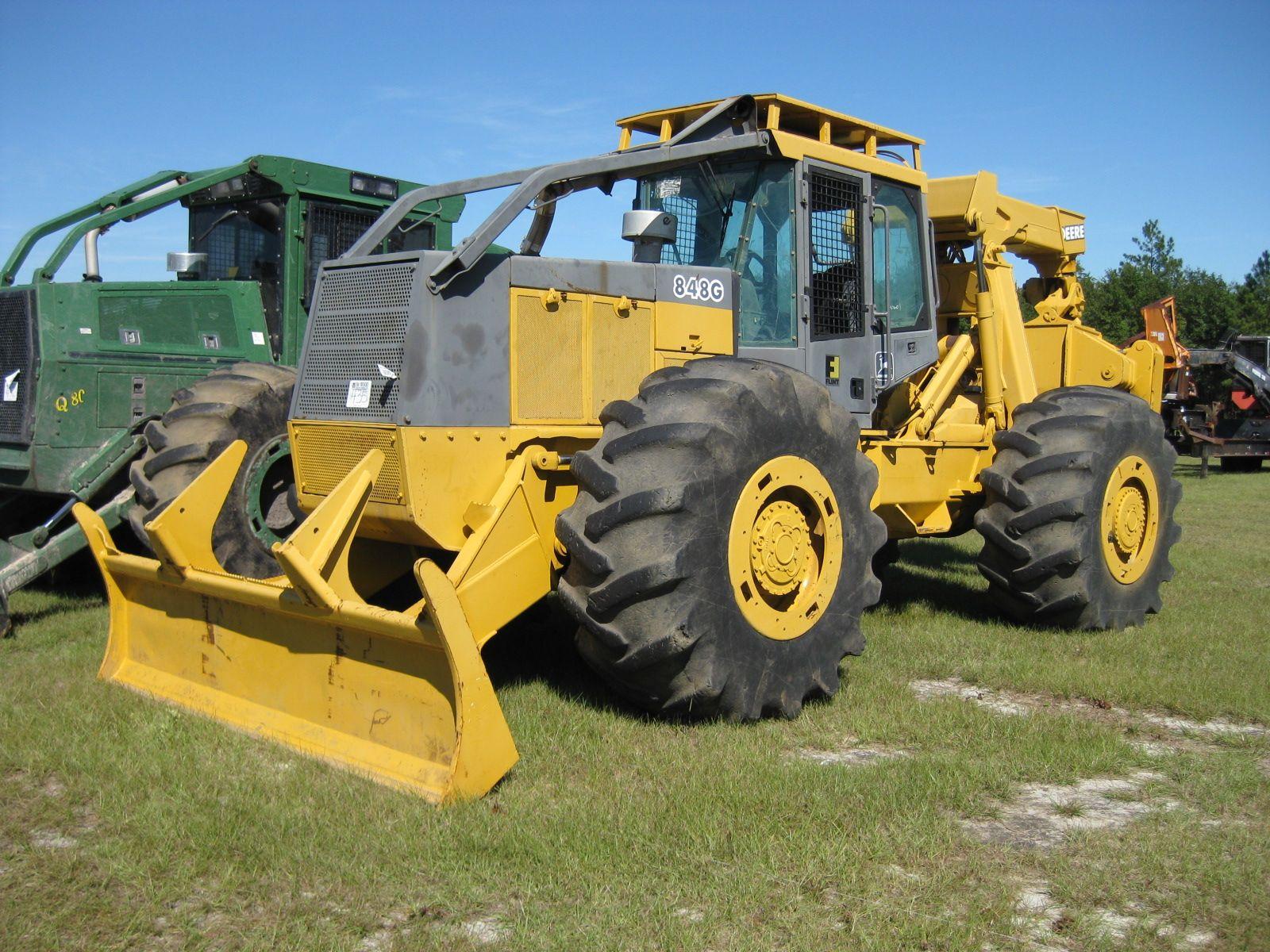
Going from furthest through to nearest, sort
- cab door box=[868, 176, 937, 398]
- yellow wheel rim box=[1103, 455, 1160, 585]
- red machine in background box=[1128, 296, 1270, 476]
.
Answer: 1. red machine in background box=[1128, 296, 1270, 476]
2. yellow wheel rim box=[1103, 455, 1160, 585]
3. cab door box=[868, 176, 937, 398]

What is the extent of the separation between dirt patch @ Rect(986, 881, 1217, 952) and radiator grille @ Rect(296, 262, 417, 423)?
3.42 m

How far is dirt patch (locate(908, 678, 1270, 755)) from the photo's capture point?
5852mm

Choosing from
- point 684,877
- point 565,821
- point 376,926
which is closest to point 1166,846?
point 684,877

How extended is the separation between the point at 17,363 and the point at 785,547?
6207 mm

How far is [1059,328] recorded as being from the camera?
10.3m

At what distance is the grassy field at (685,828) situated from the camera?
12.3ft

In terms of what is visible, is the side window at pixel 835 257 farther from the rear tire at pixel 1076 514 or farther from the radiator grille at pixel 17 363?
the radiator grille at pixel 17 363

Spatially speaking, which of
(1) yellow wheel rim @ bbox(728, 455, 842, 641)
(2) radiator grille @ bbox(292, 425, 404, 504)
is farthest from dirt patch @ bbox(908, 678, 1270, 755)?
(2) radiator grille @ bbox(292, 425, 404, 504)

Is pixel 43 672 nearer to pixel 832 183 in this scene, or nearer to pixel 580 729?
pixel 580 729

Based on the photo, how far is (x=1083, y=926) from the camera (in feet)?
12.3

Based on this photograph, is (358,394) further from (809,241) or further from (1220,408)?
(1220,408)

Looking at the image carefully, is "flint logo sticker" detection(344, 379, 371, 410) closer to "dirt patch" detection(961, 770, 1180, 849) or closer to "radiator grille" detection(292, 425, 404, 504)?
"radiator grille" detection(292, 425, 404, 504)

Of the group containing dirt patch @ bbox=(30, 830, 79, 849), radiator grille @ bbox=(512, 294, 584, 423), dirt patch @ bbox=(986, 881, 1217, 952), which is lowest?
dirt patch @ bbox=(986, 881, 1217, 952)

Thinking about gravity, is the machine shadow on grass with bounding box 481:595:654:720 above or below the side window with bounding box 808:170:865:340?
below
